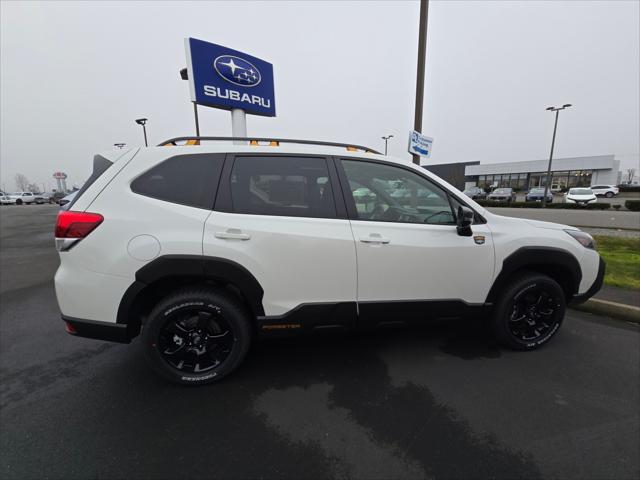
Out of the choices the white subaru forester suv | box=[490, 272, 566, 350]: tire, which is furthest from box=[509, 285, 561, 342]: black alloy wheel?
the white subaru forester suv

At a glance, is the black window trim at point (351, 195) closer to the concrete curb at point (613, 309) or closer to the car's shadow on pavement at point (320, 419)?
the car's shadow on pavement at point (320, 419)

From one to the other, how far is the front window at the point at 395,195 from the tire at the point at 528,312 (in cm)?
94

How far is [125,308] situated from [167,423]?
33.8 inches

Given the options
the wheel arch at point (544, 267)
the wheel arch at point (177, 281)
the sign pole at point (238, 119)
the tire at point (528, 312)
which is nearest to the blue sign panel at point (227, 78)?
the sign pole at point (238, 119)

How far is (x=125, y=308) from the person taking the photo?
2.21 m

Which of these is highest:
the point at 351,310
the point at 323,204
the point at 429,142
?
the point at 429,142

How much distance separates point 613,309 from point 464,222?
288 cm

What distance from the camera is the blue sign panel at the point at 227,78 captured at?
637cm

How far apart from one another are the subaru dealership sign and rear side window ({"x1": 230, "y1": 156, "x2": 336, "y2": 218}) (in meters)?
4.72

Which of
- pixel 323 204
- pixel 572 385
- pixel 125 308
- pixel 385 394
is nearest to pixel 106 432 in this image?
pixel 125 308

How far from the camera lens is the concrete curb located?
357 centimetres

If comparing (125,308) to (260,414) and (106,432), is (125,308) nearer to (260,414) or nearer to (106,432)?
(106,432)

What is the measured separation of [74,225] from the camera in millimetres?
2123

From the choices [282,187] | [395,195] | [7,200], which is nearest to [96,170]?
[282,187]
